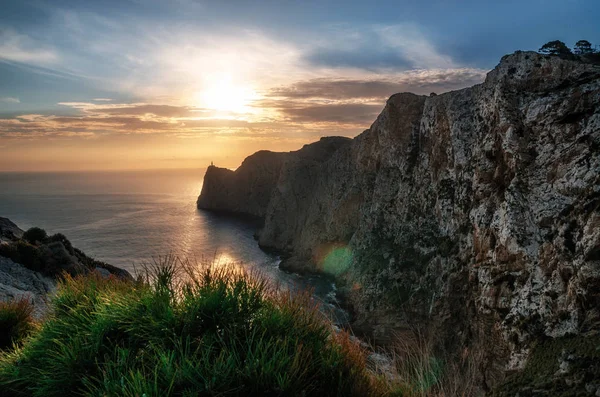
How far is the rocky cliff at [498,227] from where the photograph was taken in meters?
17.0

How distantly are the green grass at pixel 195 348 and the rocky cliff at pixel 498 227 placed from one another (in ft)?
21.2

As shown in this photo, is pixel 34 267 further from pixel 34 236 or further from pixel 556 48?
pixel 556 48

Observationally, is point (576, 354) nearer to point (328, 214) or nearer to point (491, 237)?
point (491, 237)

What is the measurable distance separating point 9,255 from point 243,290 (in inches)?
1128

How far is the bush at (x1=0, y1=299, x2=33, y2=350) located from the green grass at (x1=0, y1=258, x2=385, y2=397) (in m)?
3.20

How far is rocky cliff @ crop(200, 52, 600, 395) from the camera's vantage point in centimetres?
1700

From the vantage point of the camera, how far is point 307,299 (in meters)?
7.64

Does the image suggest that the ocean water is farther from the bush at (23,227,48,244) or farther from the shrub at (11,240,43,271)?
the shrub at (11,240,43,271)

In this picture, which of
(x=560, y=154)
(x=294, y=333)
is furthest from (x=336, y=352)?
(x=560, y=154)

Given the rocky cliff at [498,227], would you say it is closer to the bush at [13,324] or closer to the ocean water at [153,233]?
the ocean water at [153,233]

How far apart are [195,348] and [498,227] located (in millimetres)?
23686

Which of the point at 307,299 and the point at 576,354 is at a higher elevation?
the point at 307,299

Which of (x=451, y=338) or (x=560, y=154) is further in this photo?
(x=451, y=338)

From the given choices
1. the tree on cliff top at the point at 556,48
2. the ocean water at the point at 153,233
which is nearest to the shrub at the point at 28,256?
the ocean water at the point at 153,233
